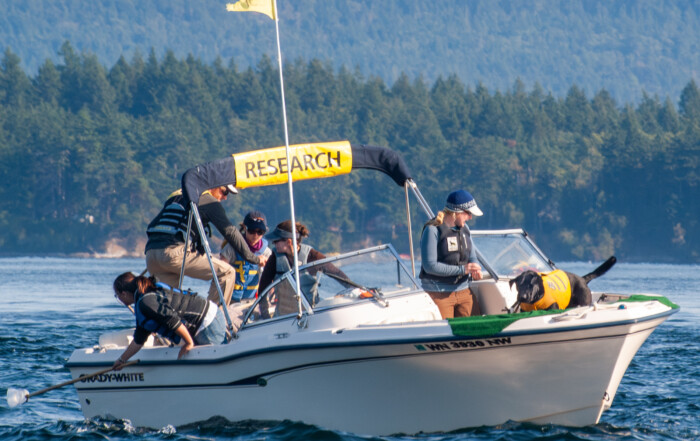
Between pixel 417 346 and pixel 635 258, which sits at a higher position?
pixel 417 346

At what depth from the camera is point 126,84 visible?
122m

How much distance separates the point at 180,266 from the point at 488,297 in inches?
118

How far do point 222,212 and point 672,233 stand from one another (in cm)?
8648

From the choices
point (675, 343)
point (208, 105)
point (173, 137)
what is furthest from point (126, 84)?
point (675, 343)

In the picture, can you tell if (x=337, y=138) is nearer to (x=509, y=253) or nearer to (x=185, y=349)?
(x=509, y=253)

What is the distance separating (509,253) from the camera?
1170 cm

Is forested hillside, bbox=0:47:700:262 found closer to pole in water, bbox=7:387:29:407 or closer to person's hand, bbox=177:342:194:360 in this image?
pole in water, bbox=7:387:29:407

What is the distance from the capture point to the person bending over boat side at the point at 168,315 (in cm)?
1005

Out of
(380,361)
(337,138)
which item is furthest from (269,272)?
(337,138)

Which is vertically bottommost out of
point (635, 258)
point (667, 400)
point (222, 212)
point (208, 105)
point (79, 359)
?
point (635, 258)

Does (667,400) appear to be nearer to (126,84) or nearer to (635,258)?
(635,258)

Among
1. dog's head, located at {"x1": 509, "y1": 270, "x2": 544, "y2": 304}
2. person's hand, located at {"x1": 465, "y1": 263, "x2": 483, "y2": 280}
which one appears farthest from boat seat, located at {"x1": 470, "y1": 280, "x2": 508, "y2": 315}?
dog's head, located at {"x1": 509, "y1": 270, "x2": 544, "y2": 304}

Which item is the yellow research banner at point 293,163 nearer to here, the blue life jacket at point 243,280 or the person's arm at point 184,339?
the person's arm at point 184,339

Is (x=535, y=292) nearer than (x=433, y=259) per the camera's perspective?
Yes
